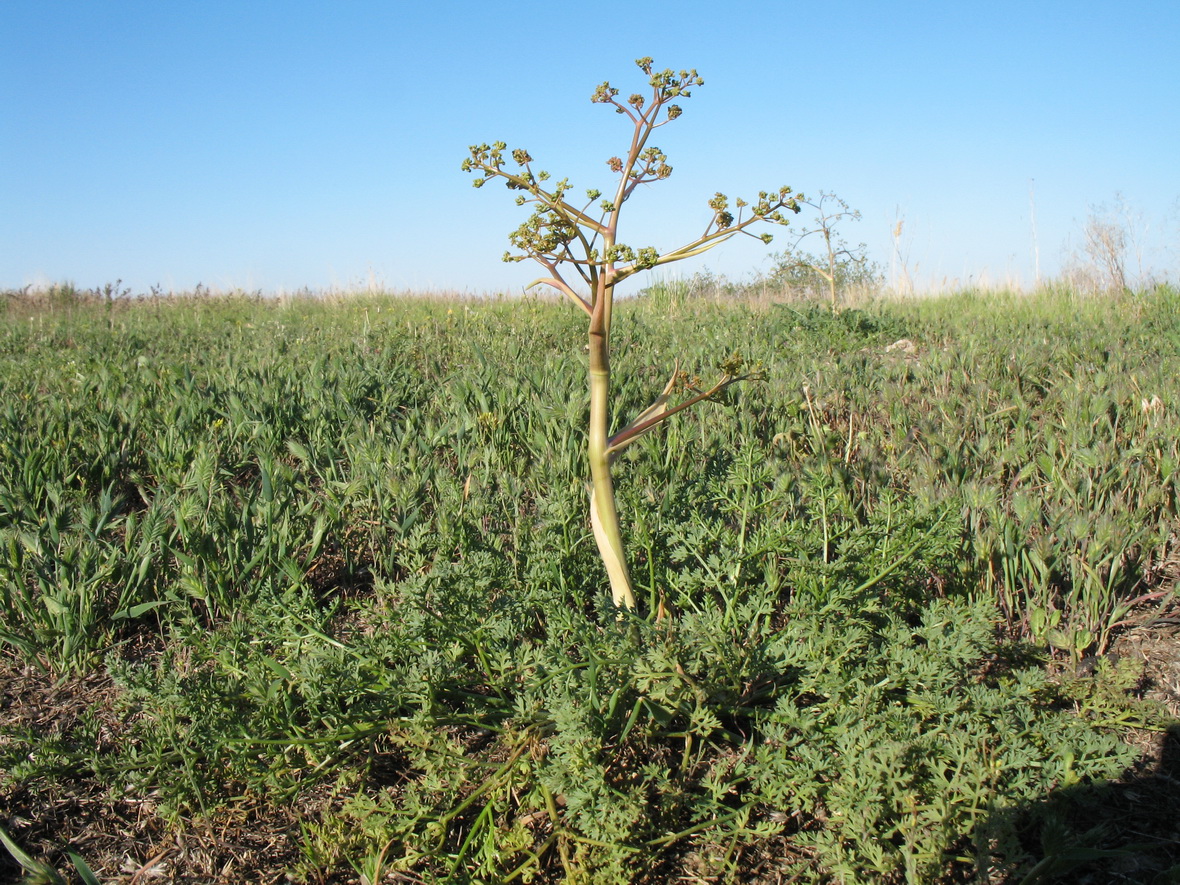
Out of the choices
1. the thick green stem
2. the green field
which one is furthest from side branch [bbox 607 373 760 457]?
the green field

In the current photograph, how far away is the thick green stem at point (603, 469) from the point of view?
5.14 ft

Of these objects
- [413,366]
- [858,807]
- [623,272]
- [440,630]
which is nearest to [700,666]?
[858,807]

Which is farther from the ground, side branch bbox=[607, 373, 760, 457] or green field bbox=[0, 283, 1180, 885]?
side branch bbox=[607, 373, 760, 457]

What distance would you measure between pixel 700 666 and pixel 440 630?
0.56 m

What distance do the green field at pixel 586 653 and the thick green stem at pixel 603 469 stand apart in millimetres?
68

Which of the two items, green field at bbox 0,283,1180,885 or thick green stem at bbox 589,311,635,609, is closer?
green field at bbox 0,283,1180,885

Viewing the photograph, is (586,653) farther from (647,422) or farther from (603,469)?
(647,422)

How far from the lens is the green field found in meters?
1.40

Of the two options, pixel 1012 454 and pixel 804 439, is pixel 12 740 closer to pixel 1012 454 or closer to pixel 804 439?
pixel 804 439

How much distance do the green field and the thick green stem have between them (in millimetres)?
68

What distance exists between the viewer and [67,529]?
101 inches

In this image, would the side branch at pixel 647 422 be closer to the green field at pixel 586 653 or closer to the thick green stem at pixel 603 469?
the thick green stem at pixel 603 469

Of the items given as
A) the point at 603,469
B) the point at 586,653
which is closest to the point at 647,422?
the point at 603,469

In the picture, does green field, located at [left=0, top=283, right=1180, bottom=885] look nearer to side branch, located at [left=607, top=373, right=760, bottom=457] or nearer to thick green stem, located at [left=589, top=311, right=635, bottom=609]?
thick green stem, located at [left=589, top=311, right=635, bottom=609]
